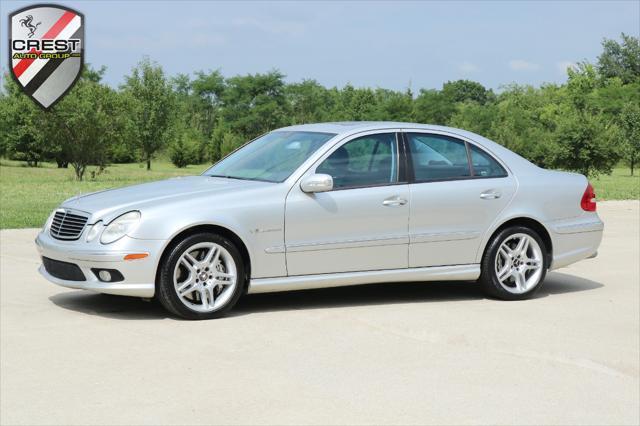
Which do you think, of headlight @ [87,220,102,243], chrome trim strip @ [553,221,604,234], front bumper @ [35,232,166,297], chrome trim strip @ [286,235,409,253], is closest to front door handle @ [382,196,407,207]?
chrome trim strip @ [286,235,409,253]

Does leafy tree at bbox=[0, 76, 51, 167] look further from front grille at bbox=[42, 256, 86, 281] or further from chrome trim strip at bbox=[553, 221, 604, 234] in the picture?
chrome trim strip at bbox=[553, 221, 604, 234]

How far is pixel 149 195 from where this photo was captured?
8.01 metres

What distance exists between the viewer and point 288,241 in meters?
8.06

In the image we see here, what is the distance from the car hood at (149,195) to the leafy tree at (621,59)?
114m

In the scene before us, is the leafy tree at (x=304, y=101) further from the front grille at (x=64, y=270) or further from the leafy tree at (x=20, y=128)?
the front grille at (x=64, y=270)

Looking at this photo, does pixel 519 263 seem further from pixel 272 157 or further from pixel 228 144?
Result: pixel 228 144

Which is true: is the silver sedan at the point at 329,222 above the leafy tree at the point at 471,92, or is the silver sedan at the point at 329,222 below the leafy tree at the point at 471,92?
below

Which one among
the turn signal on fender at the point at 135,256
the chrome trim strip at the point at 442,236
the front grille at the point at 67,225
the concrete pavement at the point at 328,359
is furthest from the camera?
the chrome trim strip at the point at 442,236

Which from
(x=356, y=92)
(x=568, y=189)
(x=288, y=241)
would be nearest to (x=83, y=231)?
(x=288, y=241)

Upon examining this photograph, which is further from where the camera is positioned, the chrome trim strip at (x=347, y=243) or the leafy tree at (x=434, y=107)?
the leafy tree at (x=434, y=107)

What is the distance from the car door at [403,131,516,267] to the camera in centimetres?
864

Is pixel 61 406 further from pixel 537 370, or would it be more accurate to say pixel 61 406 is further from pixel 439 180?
pixel 439 180

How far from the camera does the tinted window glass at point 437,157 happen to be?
28.8 ft

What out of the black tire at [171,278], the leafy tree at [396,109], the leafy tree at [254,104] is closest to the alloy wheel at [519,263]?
the black tire at [171,278]
